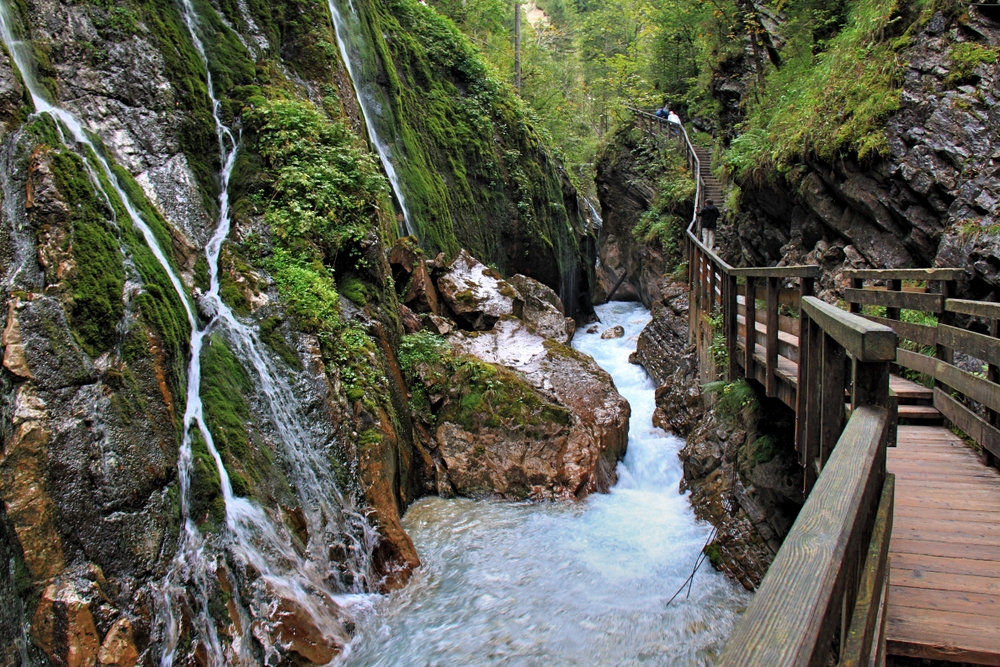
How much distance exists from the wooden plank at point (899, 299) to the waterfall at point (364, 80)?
7387 millimetres

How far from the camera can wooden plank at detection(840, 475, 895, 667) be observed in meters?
1.68

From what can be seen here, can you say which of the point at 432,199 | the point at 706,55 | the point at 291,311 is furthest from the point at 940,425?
the point at 706,55

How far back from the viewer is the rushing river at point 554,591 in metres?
5.45

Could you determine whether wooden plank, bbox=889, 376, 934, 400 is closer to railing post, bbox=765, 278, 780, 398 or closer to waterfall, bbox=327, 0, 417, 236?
railing post, bbox=765, 278, 780, 398

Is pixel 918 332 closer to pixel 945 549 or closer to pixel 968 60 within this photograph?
pixel 945 549

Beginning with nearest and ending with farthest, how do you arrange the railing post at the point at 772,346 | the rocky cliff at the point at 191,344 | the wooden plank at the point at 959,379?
the wooden plank at the point at 959,379 → the rocky cliff at the point at 191,344 → the railing post at the point at 772,346

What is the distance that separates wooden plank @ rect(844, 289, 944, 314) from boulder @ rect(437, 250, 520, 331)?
19.6 feet

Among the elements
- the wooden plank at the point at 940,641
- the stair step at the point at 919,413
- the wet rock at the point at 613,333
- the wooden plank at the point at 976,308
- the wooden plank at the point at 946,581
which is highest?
the wooden plank at the point at 976,308

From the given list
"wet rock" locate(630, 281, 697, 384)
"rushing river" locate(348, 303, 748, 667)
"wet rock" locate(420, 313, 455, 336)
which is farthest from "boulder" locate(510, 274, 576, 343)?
"rushing river" locate(348, 303, 748, 667)

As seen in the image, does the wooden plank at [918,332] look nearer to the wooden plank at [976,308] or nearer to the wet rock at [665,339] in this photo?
the wooden plank at [976,308]

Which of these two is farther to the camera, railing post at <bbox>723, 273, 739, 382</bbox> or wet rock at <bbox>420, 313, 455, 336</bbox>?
wet rock at <bbox>420, 313, 455, 336</bbox>

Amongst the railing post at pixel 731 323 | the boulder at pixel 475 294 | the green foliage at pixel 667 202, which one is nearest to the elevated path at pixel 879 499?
the railing post at pixel 731 323

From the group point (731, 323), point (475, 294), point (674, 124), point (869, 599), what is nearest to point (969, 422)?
point (731, 323)

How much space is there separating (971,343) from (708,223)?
14018 millimetres
